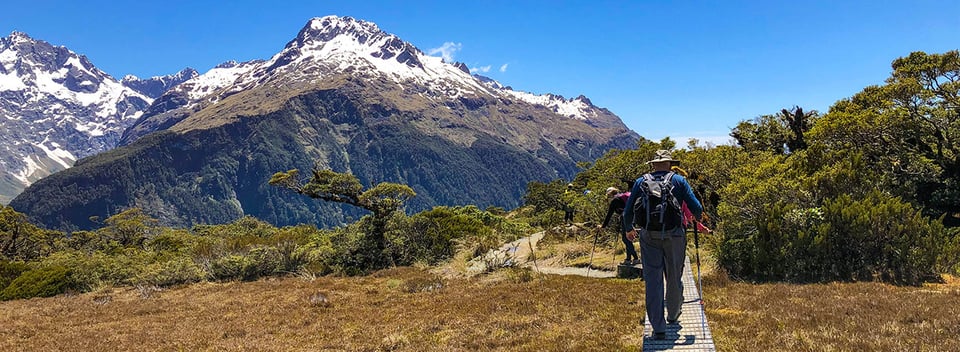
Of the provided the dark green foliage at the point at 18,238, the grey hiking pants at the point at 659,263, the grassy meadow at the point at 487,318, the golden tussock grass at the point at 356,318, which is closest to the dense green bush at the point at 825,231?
the grassy meadow at the point at 487,318

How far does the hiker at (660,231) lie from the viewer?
22.5 ft

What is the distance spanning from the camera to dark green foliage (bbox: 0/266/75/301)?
18.5 metres

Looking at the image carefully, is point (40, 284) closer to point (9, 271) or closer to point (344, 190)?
point (9, 271)

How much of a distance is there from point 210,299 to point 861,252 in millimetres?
16726

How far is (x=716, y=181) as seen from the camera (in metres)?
19.9

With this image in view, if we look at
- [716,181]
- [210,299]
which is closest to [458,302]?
[210,299]

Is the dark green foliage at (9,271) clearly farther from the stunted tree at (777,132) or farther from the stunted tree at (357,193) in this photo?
the stunted tree at (777,132)

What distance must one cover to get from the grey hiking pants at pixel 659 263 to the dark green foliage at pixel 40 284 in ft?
69.6

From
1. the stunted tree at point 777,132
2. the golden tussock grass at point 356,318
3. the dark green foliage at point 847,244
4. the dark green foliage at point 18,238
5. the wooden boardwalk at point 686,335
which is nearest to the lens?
the wooden boardwalk at point 686,335

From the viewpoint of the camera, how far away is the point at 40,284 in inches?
742

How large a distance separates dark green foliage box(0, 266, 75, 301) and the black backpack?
837 inches

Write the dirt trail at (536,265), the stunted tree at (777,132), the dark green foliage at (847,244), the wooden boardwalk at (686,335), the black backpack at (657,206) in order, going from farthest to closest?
the stunted tree at (777,132)
the dirt trail at (536,265)
the dark green foliage at (847,244)
the black backpack at (657,206)
the wooden boardwalk at (686,335)

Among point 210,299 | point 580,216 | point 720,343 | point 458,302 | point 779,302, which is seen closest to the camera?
point 720,343

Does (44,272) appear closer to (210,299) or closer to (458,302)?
(210,299)
